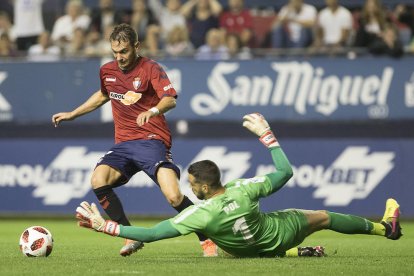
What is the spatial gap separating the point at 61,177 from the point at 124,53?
7.83m

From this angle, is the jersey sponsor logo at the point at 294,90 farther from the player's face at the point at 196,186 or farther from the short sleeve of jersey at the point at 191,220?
the short sleeve of jersey at the point at 191,220

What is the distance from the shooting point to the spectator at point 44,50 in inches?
723

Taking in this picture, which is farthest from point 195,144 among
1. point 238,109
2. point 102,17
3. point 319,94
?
point 102,17

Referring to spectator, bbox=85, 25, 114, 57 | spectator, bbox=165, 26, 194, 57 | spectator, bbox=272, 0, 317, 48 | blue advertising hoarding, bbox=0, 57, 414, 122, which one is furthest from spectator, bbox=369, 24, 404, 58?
spectator, bbox=85, 25, 114, 57

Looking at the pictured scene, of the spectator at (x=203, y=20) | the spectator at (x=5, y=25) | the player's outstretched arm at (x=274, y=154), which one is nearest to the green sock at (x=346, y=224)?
the player's outstretched arm at (x=274, y=154)

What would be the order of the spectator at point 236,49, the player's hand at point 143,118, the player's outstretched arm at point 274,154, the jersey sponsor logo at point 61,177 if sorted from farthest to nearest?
the jersey sponsor logo at point 61,177
the spectator at point 236,49
the player's hand at point 143,118
the player's outstretched arm at point 274,154

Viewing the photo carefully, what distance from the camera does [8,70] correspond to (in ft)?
60.1

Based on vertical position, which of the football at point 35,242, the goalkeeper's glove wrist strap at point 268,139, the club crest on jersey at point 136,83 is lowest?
the football at point 35,242

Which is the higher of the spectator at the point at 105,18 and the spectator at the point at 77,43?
the spectator at the point at 105,18

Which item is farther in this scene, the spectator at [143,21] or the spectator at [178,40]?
the spectator at [143,21]

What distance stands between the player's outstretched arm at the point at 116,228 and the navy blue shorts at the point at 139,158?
1602 mm

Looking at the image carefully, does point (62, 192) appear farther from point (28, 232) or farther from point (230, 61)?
point (28, 232)

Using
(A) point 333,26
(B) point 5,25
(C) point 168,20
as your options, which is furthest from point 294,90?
(B) point 5,25

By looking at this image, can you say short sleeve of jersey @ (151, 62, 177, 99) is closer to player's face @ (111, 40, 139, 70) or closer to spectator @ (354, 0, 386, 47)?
player's face @ (111, 40, 139, 70)
